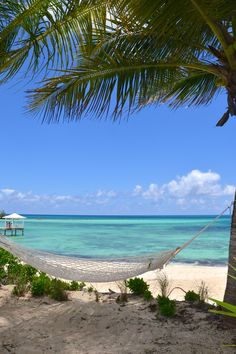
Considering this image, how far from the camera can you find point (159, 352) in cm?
218

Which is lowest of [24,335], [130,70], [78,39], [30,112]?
[24,335]

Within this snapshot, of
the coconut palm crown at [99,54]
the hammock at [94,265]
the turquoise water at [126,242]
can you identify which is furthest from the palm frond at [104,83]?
the turquoise water at [126,242]

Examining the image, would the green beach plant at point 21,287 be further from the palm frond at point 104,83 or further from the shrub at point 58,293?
the palm frond at point 104,83

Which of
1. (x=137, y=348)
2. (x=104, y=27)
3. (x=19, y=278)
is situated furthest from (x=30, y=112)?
(x=137, y=348)

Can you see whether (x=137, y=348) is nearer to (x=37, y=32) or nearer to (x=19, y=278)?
(x=19, y=278)

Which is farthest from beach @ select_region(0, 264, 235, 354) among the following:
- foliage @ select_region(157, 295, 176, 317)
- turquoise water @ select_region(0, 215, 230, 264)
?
turquoise water @ select_region(0, 215, 230, 264)

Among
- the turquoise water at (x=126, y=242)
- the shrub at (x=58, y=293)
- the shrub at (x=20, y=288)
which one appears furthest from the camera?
the turquoise water at (x=126, y=242)

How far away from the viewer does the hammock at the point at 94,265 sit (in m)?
2.57

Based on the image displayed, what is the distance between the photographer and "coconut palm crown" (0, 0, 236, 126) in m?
2.56

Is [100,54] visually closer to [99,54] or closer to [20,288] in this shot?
[99,54]

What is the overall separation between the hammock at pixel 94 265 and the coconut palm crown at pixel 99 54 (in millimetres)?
999

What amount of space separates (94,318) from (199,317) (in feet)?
2.26

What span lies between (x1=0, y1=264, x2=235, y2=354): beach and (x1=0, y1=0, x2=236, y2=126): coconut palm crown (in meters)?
1.33

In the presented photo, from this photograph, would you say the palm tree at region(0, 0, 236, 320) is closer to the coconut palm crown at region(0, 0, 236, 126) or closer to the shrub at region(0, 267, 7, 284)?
the coconut palm crown at region(0, 0, 236, 126)
